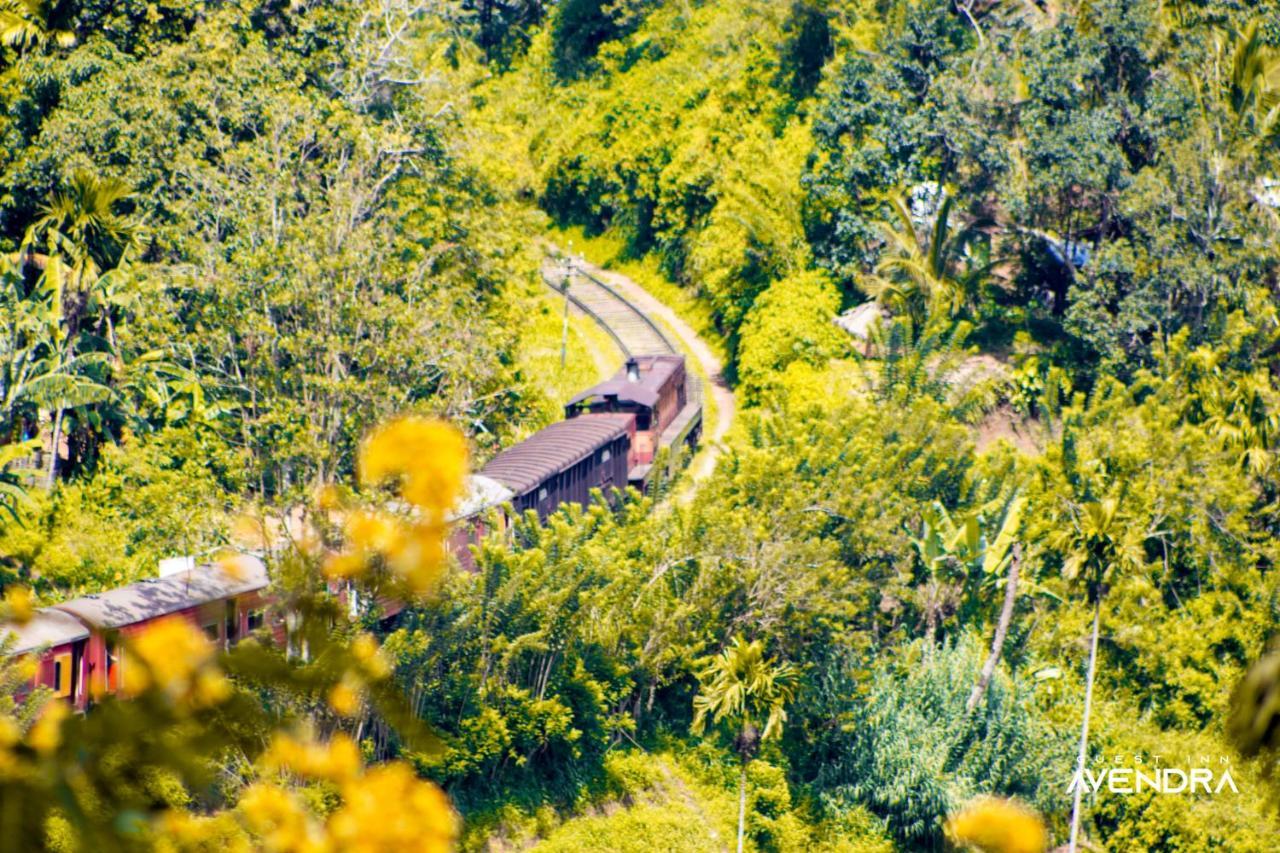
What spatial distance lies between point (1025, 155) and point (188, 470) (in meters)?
24.0

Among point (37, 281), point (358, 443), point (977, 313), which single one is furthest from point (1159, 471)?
point (37, 281)

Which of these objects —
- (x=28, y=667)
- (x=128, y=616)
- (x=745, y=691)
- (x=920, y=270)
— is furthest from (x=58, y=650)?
(x=920, y=270)

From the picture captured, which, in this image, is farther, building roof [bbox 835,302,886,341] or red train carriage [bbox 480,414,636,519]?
building roof [bbox 835,302,886,341]

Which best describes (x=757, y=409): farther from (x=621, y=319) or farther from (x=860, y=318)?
(x=621, y=319)

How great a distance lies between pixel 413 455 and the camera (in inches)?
607

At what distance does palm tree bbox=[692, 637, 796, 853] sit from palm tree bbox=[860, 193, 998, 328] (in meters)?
15.0

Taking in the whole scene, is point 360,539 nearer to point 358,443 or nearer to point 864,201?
point 358,443

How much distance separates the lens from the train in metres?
16.4

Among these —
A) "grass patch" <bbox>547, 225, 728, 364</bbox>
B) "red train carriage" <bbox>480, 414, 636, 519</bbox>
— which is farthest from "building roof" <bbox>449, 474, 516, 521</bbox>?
"grass patch" <bbox>547, 225, 728, 364</bbox>

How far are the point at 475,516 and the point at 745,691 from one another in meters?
5.05

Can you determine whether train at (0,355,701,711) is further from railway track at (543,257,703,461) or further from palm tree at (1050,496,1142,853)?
palm tree at (1050,496,1142,853)

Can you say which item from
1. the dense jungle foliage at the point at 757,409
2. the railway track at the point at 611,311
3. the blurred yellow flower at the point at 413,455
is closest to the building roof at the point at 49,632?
the dense jungle foliage at the point at 757,409

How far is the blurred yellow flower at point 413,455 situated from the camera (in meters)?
14.6

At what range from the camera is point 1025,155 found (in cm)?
3275
